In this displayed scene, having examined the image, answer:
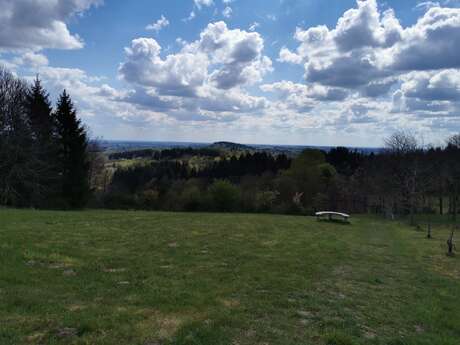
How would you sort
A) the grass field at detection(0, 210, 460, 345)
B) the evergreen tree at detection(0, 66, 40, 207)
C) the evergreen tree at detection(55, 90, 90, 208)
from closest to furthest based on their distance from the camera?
the grass field at detection(0, 210, 460, 345) → the evergreen tree at detection(0, 66, 40, 207) → the evergreen tree at detection(55, 90, 90, 208)

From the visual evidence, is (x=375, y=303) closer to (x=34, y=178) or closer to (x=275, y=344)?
(x=275, y=344)

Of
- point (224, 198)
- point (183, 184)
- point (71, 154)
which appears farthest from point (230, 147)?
point (71, 154)

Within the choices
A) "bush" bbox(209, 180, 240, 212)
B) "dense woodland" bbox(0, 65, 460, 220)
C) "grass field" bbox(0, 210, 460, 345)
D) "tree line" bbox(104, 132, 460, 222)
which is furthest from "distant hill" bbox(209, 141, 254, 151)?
"grass field" bbox(0, 210, 460, 345)

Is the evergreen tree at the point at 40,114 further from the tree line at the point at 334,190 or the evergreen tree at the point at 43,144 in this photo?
the tree line at the point at 334,190

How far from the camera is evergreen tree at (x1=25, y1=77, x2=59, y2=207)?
27.0m

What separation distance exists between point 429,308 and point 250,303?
350cm

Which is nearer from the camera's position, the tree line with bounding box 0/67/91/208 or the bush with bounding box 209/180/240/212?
the tree line with bounding box 0/67/91/208

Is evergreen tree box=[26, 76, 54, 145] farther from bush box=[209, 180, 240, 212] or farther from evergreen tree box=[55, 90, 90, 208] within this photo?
bush box=[209, 180, 240, 212]

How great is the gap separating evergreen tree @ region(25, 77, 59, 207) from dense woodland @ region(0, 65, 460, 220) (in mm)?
82

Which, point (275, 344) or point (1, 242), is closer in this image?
point (275, 344)

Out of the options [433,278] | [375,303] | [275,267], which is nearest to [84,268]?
[275,267]

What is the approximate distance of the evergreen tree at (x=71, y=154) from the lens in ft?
98.8

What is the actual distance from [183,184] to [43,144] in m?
22.9

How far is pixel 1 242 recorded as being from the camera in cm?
896
